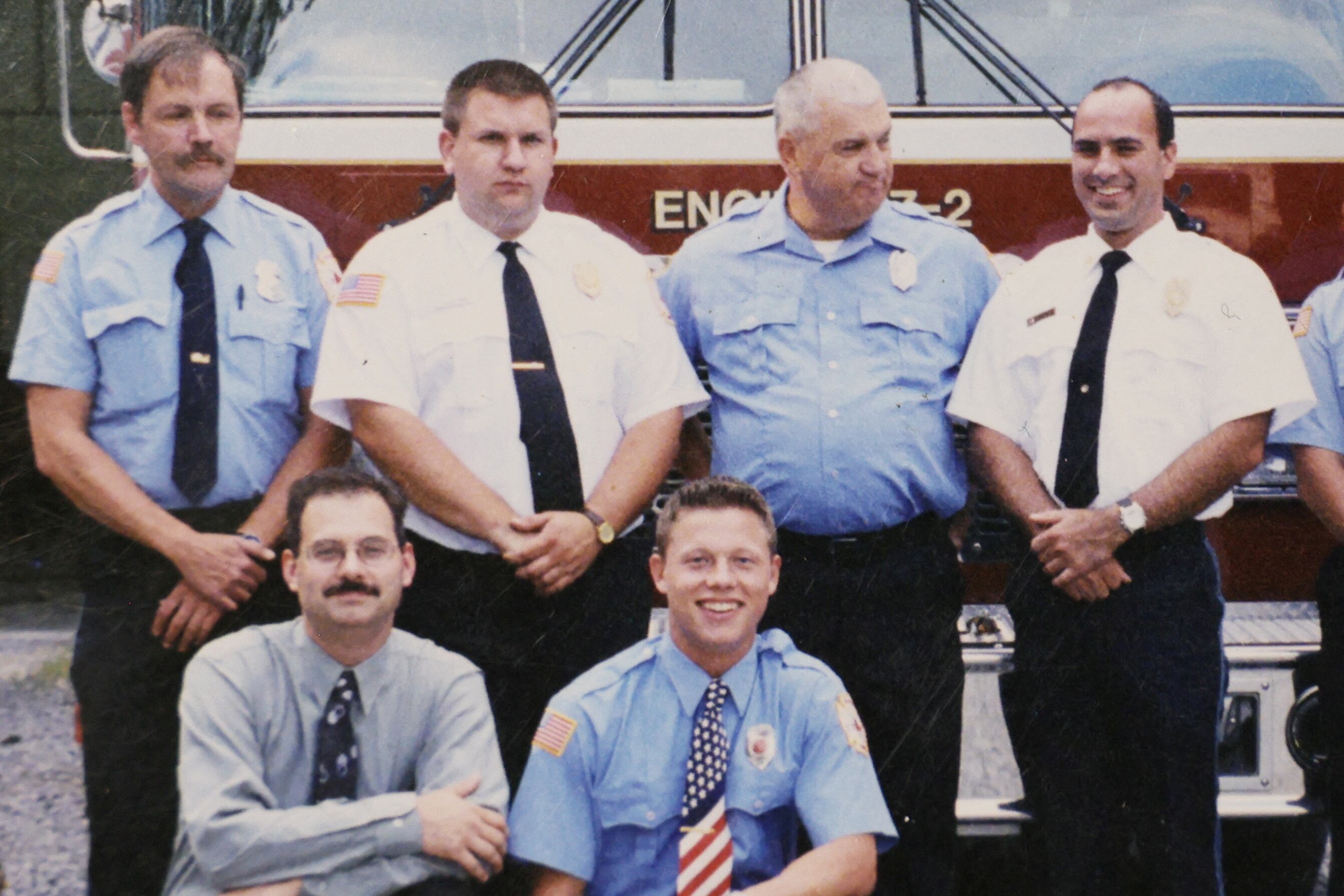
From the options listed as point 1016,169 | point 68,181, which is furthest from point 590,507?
point 68,181

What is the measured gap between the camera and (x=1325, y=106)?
3.53m

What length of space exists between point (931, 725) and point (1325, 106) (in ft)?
5.57

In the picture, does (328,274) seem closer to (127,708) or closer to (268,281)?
(268,281)

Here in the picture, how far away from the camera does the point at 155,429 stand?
2885mm

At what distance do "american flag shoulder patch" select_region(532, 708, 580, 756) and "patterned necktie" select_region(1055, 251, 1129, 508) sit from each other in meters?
1.03

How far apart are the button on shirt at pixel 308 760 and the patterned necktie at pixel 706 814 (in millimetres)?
313

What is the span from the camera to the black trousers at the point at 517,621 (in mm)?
2900

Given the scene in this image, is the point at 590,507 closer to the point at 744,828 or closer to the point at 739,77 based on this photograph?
the point at 744,828

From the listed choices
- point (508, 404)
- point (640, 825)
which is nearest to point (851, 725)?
point (640, 825)

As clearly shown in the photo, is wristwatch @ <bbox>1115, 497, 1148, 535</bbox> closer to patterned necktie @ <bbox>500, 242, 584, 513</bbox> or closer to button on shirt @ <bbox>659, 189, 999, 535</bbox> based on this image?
button on shirt @ <bbox>659, 189, 999, 535</bbox>

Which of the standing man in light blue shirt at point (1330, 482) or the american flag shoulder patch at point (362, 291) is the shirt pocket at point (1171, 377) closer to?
the standing man in light blue shirt at point (1330, 482)

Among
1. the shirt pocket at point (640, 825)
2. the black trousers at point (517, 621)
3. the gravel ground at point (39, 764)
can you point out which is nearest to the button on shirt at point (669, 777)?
the shirt pocket at point (640, 825)

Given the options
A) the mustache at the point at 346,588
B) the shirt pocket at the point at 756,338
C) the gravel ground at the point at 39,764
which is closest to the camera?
the mustache at the point at 346,588

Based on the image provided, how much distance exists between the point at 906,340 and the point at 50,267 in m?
1.61
